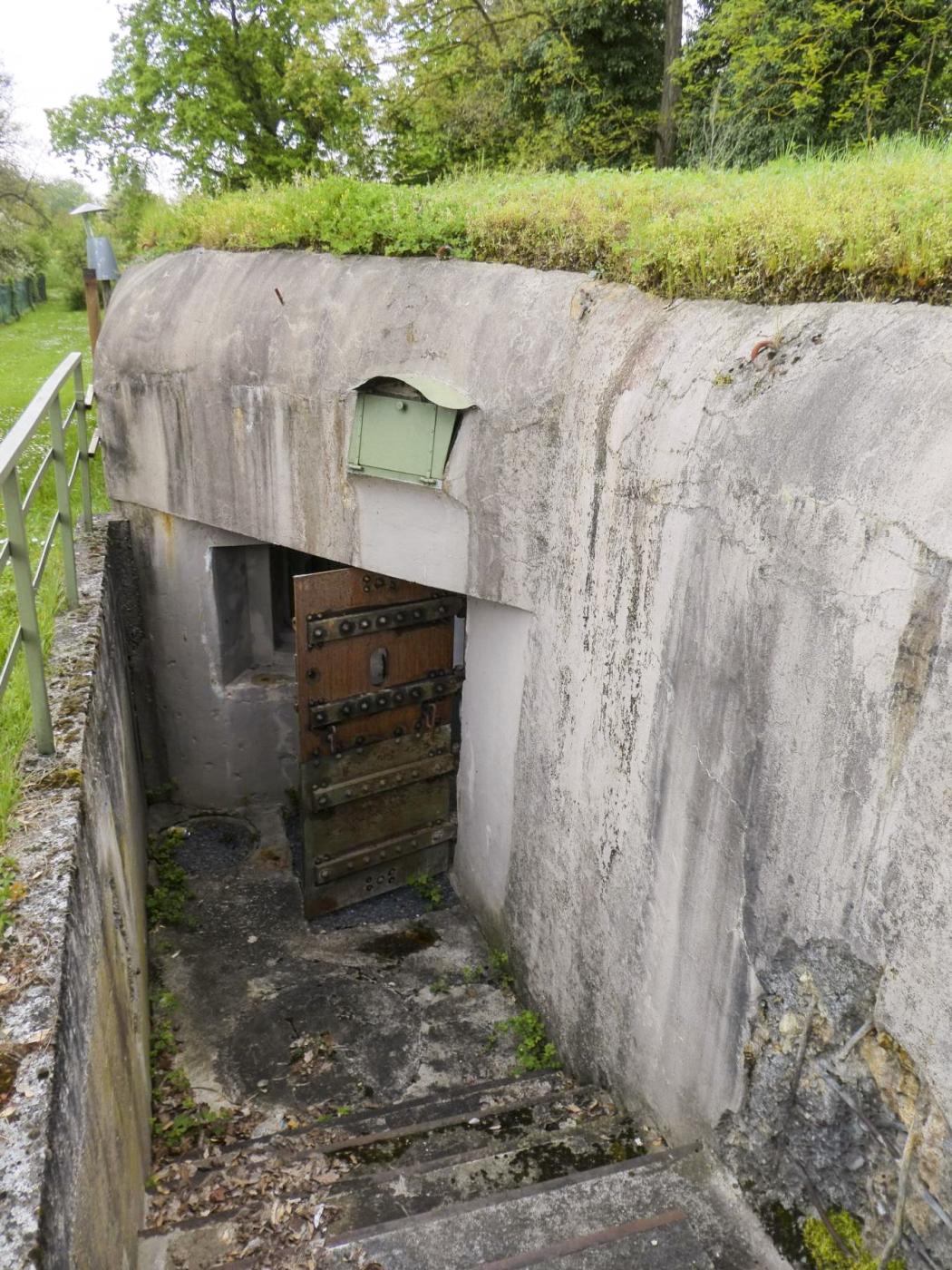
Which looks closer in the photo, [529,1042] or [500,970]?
[529,1042]

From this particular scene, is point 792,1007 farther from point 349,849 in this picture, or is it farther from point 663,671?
point 349,849

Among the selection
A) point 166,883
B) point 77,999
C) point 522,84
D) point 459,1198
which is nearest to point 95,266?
point 166,883

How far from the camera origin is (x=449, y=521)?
4629mm

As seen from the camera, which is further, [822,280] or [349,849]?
[349,849]

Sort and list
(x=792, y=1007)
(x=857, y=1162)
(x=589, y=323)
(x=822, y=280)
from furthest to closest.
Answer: (x=589, y=323), (x=822, y=280), (x=792, y=1007), (x=857, y=1162)

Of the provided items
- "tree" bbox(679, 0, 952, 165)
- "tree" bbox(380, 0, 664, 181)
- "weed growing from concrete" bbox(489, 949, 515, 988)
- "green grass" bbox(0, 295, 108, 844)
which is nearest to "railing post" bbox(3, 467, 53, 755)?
"green grass" bbox(0, 295, 108, 844)

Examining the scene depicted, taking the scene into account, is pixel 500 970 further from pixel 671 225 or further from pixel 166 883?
pixel 671 225

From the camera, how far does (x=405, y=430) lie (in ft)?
15.1

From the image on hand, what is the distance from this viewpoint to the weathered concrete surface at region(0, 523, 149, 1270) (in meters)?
1.86

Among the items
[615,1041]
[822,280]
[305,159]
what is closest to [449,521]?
[822,280]

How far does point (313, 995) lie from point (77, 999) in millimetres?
2836

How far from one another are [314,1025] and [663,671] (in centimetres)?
296

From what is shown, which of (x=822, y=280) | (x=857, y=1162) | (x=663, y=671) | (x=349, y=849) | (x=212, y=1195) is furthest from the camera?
(x=349, y=849)

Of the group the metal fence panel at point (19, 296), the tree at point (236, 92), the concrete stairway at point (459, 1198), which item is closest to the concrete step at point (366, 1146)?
the concrete stairway at point (459, 1198)
